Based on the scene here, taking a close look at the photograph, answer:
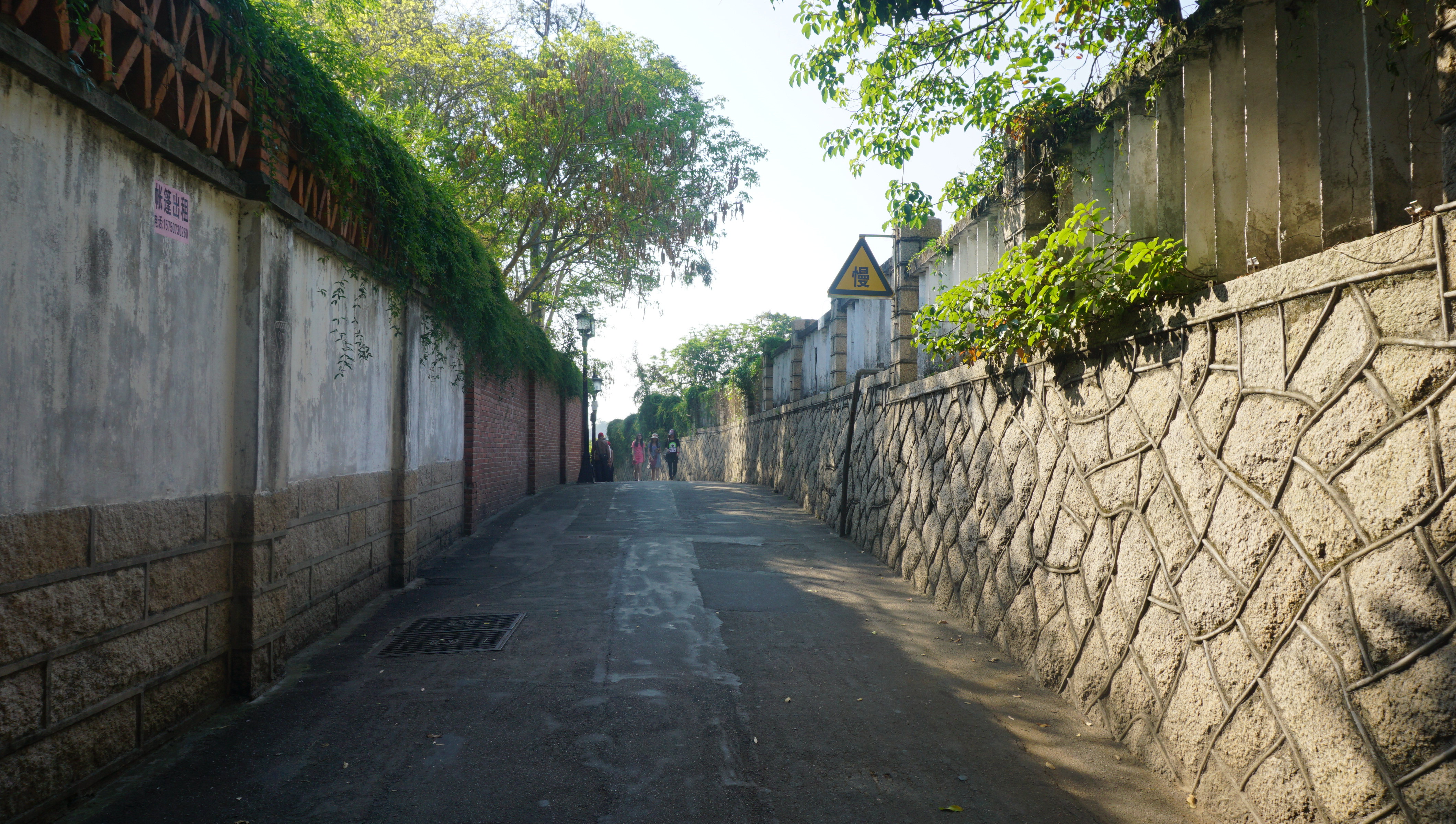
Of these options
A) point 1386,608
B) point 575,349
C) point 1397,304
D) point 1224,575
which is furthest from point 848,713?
point 575,349

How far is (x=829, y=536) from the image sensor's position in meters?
10.7

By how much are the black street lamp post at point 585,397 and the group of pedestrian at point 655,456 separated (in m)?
6.25

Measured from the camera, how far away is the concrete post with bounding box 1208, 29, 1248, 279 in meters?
3.72

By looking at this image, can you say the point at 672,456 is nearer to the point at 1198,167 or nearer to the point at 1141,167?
the point at 1141,167

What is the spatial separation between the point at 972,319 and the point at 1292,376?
9.15 feet

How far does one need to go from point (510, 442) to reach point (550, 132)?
6.81 metres

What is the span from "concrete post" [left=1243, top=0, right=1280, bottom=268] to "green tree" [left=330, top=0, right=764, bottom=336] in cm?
1324

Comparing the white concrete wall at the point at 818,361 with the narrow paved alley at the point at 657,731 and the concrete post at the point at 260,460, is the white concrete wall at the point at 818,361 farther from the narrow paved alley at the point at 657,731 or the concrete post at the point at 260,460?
the concrete post at the point at 260,460

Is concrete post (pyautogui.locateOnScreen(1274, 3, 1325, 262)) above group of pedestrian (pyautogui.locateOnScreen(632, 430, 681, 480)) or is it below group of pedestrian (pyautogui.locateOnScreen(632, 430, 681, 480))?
above

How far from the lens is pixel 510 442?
566 inches

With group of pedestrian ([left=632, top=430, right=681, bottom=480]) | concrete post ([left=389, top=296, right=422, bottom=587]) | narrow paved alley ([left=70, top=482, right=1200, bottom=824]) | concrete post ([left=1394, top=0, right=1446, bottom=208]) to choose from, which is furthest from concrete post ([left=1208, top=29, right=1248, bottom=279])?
group of pedestrian ([left=632, top=430, right=681, bottom=480])

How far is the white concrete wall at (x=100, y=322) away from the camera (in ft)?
9.60

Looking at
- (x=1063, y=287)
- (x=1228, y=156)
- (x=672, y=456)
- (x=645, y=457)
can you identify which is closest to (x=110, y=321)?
(x=1063, y=287)

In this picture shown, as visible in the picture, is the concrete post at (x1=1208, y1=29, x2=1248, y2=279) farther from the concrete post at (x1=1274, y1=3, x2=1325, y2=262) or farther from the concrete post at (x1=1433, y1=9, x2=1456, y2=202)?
the concrete post at (x1=1433, y1=9, x2=1456, y2=202)
